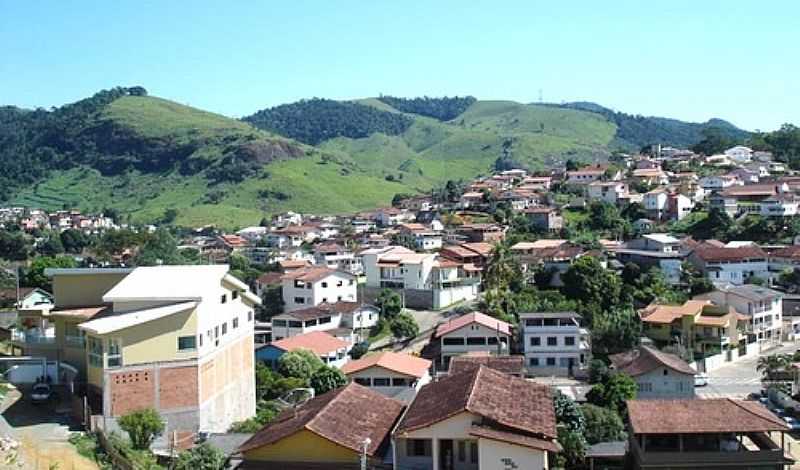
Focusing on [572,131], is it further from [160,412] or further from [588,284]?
[160,412]

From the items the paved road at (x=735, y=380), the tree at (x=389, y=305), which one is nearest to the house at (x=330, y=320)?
the tree at (x=389, y=305)

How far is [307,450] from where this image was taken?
1457 centimetres

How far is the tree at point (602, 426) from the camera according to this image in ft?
77.1

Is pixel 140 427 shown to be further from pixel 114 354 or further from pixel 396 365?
pixel 396 365

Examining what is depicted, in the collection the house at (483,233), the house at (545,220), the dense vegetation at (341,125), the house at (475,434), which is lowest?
the house at (475,434)

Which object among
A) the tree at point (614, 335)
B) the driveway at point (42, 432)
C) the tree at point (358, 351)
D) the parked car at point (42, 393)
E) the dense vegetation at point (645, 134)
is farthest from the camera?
the dense vegetation at point (645, 134)

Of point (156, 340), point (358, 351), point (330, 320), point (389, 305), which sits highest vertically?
point (156, 340)

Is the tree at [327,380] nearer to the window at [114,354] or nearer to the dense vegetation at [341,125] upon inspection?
the window at [114,354]

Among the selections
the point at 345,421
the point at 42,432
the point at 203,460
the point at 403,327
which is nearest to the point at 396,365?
the point at 403,327

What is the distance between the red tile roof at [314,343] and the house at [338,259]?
18915 millimetres

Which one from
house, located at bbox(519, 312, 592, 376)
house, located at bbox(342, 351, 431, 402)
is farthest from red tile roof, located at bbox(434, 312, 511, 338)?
house, located at bbox(342, 351, 431, 402)

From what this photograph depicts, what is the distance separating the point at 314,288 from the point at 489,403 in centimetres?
3064

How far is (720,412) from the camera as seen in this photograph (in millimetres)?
19297

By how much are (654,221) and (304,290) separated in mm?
28593
